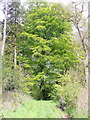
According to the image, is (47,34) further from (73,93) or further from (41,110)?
(41,110)

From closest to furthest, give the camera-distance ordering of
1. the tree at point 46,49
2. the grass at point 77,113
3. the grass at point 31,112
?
the grass at point 31,112 < the grass at point 77,113 < the tree at point 46,49

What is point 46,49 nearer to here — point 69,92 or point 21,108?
point 69,92

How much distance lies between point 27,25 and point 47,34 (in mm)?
1128

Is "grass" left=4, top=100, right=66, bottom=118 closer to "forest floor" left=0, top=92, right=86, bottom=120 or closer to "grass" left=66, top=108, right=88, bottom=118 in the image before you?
"forest floor" left=0, top=92, right=86, bottom=120

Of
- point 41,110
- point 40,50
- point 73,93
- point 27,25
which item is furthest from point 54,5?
point 41,110

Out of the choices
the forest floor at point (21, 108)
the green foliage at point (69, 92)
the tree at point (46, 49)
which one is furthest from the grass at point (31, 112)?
the tree at point (46, 49)

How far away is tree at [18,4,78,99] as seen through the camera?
5.64 m

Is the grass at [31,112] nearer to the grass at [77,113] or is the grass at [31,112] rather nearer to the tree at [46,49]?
the grass at [77,113]

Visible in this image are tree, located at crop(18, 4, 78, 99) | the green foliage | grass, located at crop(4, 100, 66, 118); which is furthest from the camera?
tree, located at crop(18, 4, 78, 99)

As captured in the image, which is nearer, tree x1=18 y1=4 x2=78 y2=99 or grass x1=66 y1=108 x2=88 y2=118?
grass x1=66 y1=108 x2=88 y2=118

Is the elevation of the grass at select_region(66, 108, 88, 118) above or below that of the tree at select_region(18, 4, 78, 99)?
below

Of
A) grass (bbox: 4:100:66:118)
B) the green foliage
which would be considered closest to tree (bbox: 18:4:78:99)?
the green foliage

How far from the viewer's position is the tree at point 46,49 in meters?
5.64

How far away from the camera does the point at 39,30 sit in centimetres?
609
